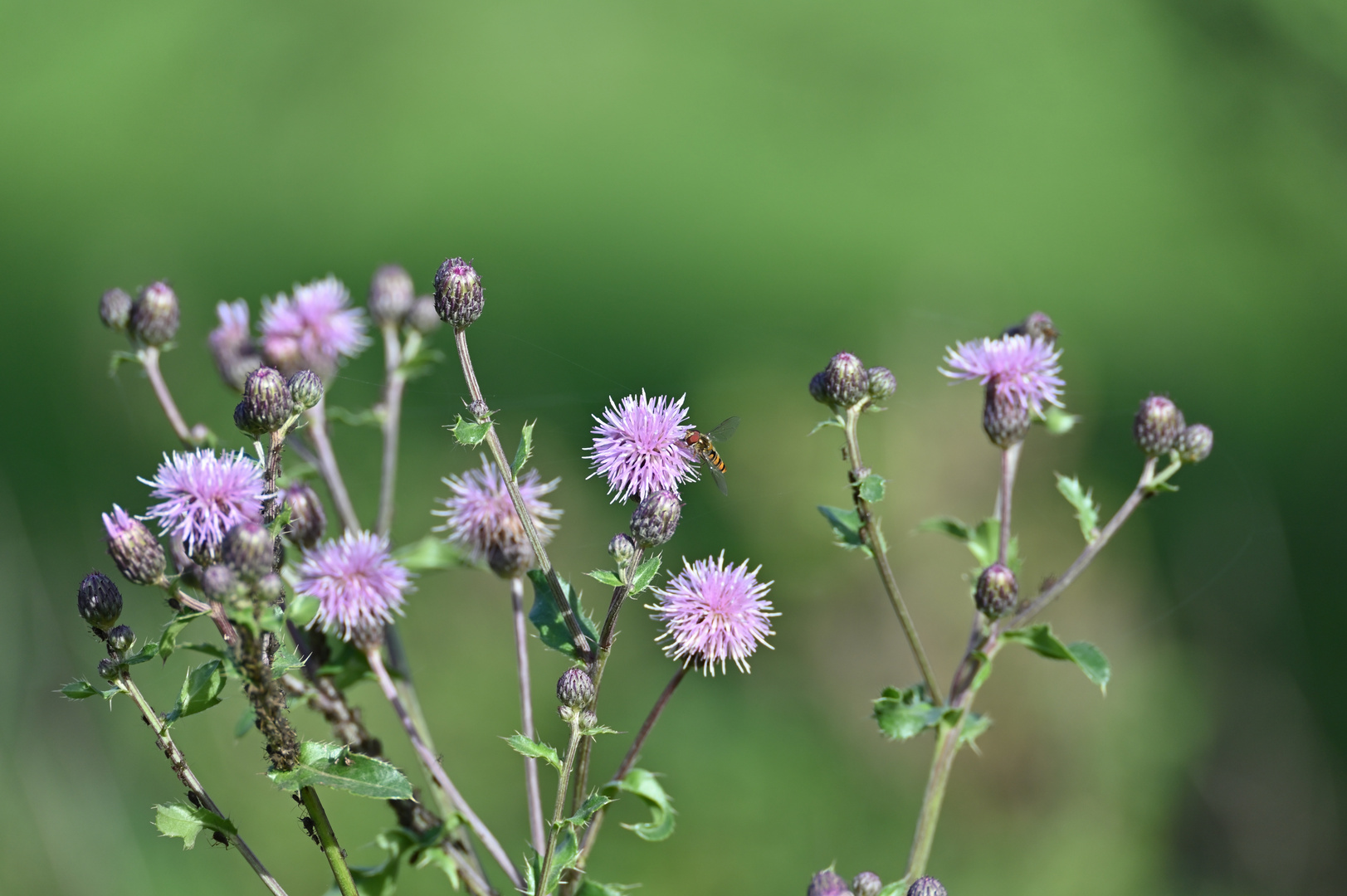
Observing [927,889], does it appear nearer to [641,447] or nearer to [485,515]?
[641,447]

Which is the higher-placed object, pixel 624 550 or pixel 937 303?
pixel 937 303

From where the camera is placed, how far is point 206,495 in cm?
81

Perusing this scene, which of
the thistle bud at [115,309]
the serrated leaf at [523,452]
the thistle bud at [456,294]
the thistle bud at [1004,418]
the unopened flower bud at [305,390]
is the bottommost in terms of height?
the serrated leaf at [523,452]

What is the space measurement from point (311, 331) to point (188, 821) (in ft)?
2.14

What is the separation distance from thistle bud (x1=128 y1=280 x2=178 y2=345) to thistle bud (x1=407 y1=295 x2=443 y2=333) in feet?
0.90

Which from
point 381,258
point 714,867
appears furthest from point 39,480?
point 714,867

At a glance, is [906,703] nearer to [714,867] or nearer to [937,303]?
[714,867]

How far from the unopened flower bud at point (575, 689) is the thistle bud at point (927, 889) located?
0.91ft

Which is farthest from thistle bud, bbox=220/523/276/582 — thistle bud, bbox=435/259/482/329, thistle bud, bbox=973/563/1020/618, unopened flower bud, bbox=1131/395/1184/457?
unopened flower bud, bbox=1131/395/1184/457

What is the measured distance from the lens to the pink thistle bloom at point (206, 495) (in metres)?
0.80

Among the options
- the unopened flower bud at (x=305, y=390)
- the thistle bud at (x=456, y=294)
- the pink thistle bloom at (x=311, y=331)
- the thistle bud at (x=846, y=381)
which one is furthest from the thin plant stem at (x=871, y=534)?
the pink thistle bloom at (x=311, y=331)

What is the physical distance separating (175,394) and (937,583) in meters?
2.55

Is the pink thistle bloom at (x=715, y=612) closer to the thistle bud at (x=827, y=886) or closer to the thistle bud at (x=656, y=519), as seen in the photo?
the thistle bud at (x=656, y=519)

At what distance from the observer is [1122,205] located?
407cm
